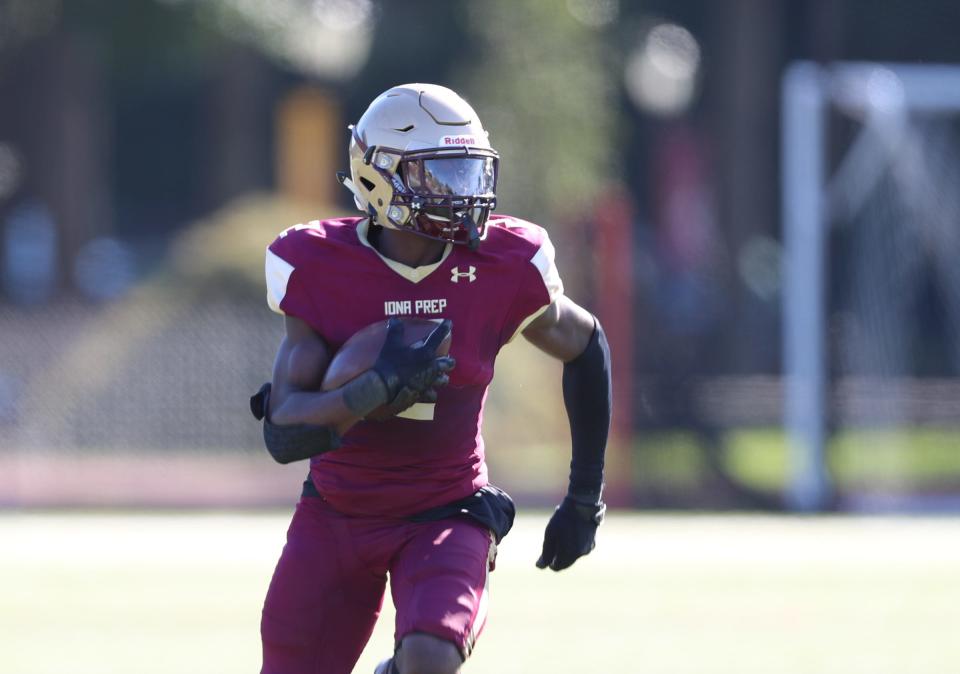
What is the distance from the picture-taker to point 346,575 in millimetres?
4992

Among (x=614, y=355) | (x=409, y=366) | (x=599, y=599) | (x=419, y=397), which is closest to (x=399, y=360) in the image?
(x=409, y=366)

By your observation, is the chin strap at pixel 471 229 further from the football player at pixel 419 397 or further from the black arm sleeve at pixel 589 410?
the black arm sleeve at pixel 589 410

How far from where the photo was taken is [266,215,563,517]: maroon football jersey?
5004 mm

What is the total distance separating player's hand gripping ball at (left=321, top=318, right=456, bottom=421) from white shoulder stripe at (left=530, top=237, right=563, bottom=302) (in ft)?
1.32

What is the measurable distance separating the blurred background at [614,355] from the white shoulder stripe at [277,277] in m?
2.83

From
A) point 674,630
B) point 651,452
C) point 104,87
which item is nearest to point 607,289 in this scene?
point 651,452

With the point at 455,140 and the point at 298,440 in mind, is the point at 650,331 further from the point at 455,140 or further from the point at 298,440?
the point at 298,440

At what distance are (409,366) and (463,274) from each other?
0.49 metres

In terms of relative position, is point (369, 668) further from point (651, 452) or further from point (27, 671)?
point (651, 452)

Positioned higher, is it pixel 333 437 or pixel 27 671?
pixel 333 437

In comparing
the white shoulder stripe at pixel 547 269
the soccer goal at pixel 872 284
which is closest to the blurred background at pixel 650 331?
the soccer goal at pixel 872 284

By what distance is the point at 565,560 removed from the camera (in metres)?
5.48

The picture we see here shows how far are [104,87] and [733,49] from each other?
39.8 feet

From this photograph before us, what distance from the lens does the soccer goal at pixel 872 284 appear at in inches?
563
